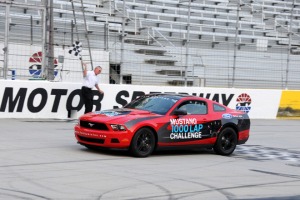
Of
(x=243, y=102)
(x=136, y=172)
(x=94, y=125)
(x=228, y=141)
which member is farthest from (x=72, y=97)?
(x=136, y=172)

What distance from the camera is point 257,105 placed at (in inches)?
942

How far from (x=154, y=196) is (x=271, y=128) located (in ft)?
42.5

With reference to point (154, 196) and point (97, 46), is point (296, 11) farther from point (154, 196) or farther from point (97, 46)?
point (154, 196)

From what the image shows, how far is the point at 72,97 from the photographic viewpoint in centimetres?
1906

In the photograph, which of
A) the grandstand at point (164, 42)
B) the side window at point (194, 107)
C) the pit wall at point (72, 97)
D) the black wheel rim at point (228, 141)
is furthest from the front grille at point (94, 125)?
the grandstand at point (164, 42)

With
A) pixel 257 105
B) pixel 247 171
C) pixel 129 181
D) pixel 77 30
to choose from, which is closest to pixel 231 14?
pixel 257 105

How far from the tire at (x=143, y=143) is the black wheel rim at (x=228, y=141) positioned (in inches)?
77.1

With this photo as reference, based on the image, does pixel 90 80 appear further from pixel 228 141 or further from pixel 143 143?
pixel 143 143

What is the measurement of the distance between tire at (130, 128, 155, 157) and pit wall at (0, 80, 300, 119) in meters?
7.86

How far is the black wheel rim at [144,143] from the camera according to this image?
11.0m

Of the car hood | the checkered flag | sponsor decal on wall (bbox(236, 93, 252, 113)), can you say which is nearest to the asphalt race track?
the car hood

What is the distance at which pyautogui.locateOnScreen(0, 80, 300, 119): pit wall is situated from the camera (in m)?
17.9

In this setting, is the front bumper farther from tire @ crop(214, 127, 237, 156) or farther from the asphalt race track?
tire @ crop(214, 127, 237, 156)

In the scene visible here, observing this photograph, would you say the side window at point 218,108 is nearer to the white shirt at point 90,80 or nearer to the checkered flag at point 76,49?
the white shirt at point 90,80
